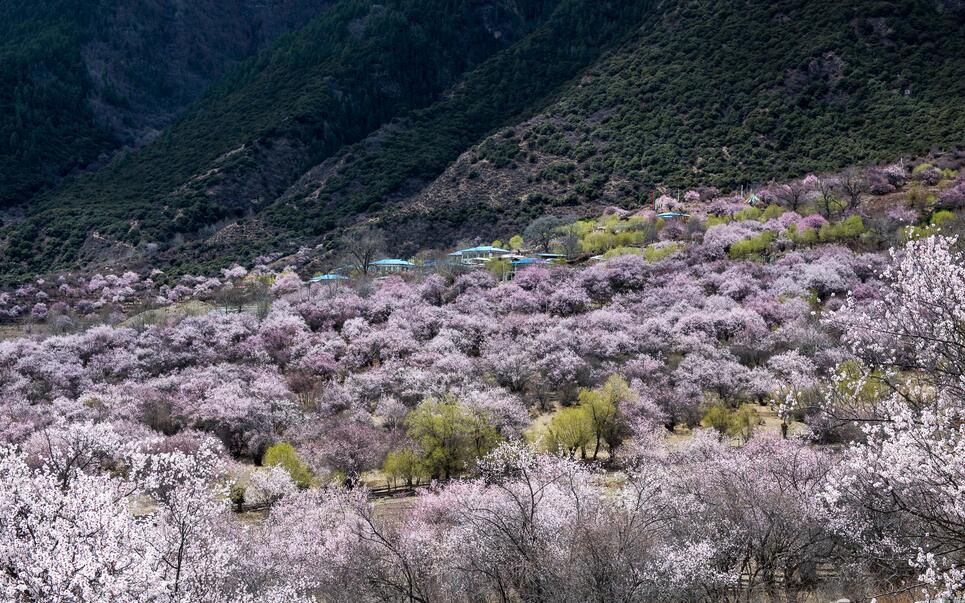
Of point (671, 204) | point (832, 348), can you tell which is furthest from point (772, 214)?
point (832, 348)

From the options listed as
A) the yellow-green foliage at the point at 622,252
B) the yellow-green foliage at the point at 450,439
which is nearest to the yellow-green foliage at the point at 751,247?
the yellow-green foliage at the point at 622,252

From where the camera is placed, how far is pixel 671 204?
62812mm

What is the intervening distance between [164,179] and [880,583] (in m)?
87.9

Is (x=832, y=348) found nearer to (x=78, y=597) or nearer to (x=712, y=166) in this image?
(x=78, y=597)

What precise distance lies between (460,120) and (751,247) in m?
53.7

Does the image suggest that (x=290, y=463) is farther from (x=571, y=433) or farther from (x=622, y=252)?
(x=622, y=252)

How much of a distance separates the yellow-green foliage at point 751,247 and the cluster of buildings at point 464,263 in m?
12.3

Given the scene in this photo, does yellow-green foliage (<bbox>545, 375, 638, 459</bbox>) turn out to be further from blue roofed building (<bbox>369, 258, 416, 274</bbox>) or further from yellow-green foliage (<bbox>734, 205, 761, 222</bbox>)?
blue roofed building (<bbox>369, 258, 416, 274</bbox>)

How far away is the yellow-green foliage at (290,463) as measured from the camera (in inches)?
969

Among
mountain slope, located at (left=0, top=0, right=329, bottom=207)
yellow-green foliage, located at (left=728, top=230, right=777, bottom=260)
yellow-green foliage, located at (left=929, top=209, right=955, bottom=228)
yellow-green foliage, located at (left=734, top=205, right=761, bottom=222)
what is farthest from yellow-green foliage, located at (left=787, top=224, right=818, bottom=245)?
mountain slope, located at (left=0, top=0, right=329, bottom=207)

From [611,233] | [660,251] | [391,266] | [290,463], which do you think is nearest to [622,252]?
[660,251]

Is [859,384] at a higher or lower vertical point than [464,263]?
higher

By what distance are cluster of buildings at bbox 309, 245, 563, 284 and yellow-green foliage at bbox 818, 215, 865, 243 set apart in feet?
57.6

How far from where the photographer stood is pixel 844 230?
4994cm
